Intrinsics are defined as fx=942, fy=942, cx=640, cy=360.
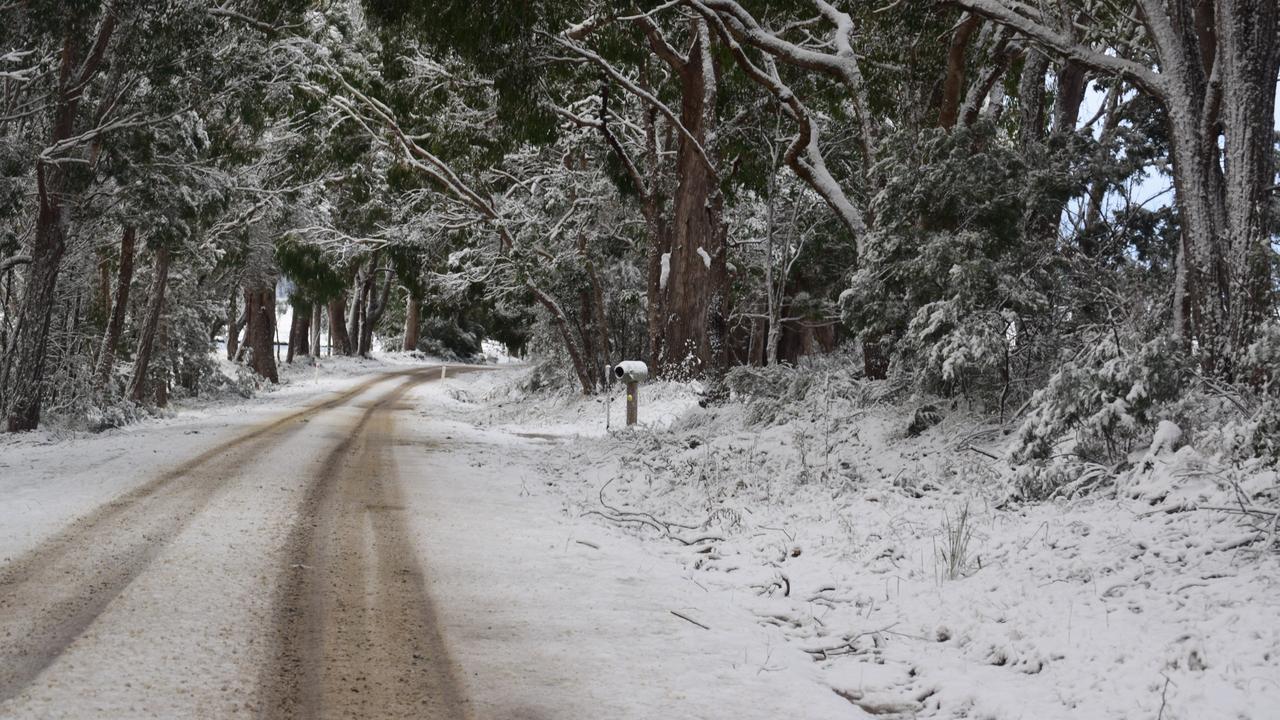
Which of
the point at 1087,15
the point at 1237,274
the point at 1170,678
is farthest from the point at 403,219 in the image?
the point at 1170,678

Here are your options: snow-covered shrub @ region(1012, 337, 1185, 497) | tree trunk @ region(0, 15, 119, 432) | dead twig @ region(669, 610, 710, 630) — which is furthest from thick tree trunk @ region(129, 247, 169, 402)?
snow-covered shrub @ region(1012, 337, 1185, 497)

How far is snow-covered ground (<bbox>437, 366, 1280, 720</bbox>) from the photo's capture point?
4219 millimetres

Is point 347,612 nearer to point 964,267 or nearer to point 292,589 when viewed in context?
point 292,589

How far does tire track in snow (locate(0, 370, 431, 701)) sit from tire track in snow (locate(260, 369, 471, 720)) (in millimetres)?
940

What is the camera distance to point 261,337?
1346 inches

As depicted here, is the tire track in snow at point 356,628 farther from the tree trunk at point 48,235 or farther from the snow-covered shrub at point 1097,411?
the tree trunk at point 48,235

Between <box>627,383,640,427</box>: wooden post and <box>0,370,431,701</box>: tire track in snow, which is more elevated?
<box>627,383,640,427</box>: wooden post

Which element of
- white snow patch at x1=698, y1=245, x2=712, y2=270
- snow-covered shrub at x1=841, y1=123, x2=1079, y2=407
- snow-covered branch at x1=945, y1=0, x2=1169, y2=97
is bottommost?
snow-covered shrub at x1=841, y1=123, x2=1079, y2=407

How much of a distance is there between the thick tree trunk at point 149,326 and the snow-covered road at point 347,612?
1280 centimetres

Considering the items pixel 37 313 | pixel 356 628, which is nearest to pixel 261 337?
pixel 37 313

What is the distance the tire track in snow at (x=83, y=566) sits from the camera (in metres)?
4.40

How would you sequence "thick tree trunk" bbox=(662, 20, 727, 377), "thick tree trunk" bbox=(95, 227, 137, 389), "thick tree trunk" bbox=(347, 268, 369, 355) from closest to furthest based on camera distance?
"thick tree trunk" bbox=(662, 20, 727, 377), "thick tree trunk" bbox=(95, 227, 137, 389), "thick tree trunk" bbox=(347, 268, 369, 355)

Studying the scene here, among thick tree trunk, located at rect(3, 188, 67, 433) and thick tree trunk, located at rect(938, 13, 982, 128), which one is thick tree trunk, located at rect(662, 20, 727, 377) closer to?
thick tree trunk, located at rect(938, 13, 982, 128)

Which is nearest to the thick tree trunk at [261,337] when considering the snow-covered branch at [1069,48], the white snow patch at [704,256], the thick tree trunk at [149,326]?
the thick tree trunk at [149,326]
